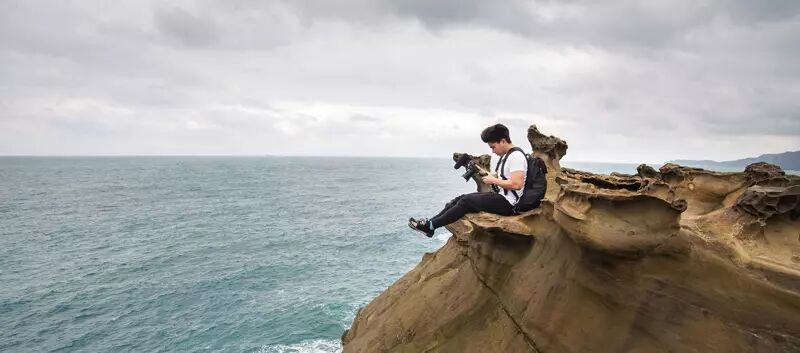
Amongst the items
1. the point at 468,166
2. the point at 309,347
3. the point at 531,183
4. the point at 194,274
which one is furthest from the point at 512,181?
the point at 194,274

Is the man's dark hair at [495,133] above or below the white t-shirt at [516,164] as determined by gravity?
above

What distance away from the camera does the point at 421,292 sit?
1464 centimetres

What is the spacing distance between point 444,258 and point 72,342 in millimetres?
24083

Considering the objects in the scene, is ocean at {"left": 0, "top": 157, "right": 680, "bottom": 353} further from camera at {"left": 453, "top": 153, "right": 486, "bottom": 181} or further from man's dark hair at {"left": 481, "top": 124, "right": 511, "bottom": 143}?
man's dark hair at {"left": 481, "top": 124, "right": 511, "bottom": 143}

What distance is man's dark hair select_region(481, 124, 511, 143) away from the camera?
9320 mm

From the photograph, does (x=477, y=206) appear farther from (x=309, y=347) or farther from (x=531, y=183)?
(x=309, y=347)

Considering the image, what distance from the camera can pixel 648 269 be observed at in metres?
7.38

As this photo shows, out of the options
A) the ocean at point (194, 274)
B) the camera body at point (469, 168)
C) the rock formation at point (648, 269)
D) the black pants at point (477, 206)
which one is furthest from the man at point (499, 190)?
the ocean at point (194, 274)

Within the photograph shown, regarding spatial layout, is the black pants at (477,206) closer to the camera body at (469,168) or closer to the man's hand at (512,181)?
the camera body at (469,168)

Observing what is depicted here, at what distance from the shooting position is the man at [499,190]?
9.17m

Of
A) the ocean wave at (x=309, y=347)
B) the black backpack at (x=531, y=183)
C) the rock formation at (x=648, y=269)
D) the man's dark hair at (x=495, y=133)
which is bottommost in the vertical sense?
the ocean wave at (x=309, y=347)

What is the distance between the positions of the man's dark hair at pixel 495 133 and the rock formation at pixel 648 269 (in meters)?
1.67

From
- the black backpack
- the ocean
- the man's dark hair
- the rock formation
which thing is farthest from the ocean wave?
the man's dark hair

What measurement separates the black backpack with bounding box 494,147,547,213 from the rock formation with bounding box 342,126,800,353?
0.49 metres
